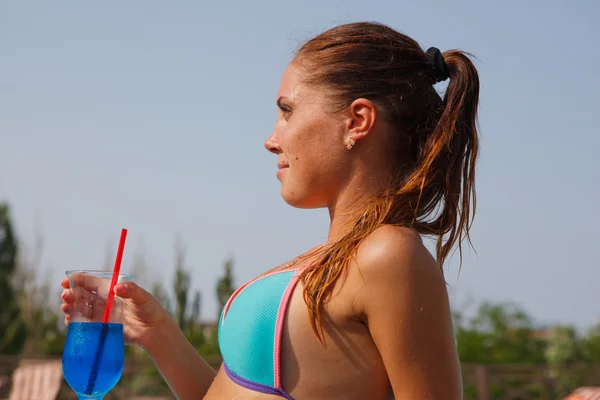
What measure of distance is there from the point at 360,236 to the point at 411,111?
0.41 metres

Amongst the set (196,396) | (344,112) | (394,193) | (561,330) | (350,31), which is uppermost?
(350,31)

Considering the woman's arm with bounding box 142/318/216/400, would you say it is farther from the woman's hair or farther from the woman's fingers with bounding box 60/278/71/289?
the woman's hair

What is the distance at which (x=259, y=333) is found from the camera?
1842mm

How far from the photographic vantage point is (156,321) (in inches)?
94.3

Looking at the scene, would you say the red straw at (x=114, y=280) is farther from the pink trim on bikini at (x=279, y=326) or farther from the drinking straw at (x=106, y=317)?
the pink trim on bikini at (x=279, y=326)

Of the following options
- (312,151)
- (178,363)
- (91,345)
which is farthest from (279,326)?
(178,363)

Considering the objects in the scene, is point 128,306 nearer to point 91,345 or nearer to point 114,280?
point 114,280

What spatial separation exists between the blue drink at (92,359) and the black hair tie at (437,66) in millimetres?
1099

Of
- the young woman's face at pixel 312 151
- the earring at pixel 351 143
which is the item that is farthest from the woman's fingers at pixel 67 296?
the earring at pixel 351 143

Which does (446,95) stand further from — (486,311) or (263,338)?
(486,311)

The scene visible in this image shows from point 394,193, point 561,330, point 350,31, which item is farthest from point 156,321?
point 561,330

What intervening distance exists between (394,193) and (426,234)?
5.5 inches

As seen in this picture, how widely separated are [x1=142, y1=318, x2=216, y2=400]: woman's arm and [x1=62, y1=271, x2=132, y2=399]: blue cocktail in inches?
8.3

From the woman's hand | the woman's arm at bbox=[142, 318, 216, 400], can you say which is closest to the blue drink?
the woman's hand
